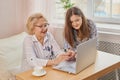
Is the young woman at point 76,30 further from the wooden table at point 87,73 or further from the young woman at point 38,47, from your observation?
the wooden table at point 87,73

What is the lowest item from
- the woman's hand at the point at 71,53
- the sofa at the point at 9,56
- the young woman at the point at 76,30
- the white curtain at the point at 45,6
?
the sofa at the point at 9,56

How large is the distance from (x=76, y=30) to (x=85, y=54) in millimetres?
661

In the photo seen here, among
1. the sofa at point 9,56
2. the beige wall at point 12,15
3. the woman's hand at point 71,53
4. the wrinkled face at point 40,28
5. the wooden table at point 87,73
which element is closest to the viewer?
the wooden table at point 87,73

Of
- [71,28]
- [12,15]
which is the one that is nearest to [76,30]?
[71,28]

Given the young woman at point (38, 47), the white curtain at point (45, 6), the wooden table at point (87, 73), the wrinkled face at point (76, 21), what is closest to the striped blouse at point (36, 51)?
the young woman at point (38, 47)

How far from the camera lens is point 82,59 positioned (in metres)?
1.47

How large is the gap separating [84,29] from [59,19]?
0.82 m

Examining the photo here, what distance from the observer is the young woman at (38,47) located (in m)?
1.69

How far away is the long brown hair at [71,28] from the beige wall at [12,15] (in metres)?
0.78

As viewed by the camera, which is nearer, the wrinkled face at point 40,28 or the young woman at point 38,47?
the young woman at point 38,47

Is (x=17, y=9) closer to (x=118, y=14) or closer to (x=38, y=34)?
(x=38, y=34)

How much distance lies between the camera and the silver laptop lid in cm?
143

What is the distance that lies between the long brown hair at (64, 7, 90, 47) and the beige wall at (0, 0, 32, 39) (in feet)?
2.57

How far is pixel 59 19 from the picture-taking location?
283cm
